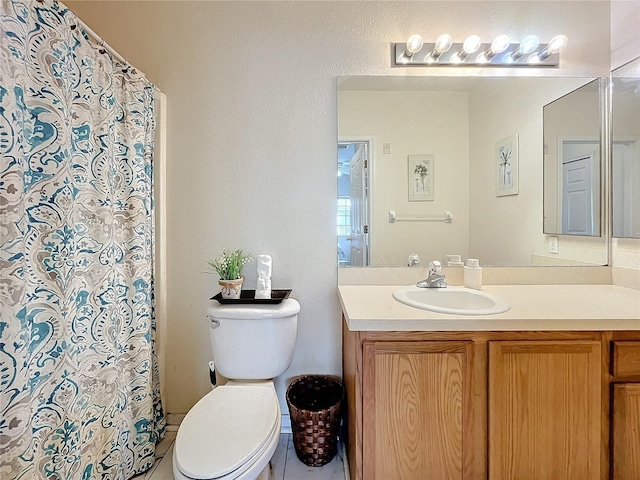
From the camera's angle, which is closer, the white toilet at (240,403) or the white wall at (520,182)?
the white toilet at (240,403)

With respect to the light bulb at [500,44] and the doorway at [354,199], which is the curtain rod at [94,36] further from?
the light bulb at [500,44]

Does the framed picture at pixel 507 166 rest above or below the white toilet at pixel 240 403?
above

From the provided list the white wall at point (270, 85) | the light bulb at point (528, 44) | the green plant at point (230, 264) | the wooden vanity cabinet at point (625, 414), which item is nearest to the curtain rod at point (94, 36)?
the white wall at point (270, 85)

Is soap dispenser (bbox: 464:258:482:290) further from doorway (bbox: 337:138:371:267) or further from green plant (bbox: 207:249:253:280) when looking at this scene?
green plant (bbox: 207:249:253:280)

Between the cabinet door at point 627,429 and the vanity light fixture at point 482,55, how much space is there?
1523 mm

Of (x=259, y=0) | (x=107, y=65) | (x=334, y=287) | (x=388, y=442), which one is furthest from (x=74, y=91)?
(x=388, y=442)

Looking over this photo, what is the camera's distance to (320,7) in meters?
1.69

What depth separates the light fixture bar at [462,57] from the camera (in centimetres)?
167

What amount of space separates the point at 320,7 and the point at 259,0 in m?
0.31

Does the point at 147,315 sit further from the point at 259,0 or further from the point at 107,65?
the point at 259,0

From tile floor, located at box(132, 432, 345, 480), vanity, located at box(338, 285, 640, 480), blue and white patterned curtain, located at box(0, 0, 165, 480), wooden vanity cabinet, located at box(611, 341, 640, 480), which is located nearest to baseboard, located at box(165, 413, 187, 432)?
tile floor, located at box(132, 432, 345, 480)

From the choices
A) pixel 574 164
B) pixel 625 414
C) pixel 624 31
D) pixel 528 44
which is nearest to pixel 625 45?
pixel 624 31

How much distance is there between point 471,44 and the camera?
1619 mm

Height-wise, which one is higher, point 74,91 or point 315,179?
point 74,91
